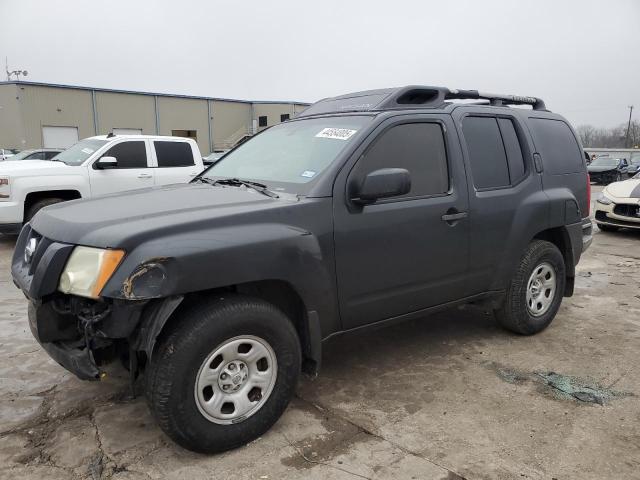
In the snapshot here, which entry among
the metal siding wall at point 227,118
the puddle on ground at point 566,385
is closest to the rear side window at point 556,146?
the puddle on ground at point 566,385

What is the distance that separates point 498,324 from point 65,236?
11.6 feet

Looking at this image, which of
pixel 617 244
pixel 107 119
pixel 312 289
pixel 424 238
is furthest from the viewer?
pixel 107 119

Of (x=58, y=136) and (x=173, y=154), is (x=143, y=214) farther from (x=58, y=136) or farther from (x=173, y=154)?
(x=58, y=136)

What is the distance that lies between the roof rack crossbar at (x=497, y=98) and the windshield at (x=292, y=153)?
1149 mm

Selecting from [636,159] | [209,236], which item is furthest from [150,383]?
[636,159]

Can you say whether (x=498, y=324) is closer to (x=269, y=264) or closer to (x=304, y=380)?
(x=304, y=380)

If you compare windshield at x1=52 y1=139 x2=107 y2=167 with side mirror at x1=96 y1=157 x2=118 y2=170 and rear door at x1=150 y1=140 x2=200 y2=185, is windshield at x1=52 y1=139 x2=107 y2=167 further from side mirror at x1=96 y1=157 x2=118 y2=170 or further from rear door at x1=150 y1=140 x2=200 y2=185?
rear door at x1=150 y1=140 x2=200 y2=185

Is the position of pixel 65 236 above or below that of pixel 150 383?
above

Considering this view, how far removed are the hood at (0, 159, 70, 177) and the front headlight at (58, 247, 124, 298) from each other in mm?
6398

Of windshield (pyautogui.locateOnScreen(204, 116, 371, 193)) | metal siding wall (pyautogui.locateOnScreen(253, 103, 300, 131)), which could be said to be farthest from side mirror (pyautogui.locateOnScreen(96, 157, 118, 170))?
metal siding wall (pyautogui.locateOnScreen(253, 103, 300, 131))

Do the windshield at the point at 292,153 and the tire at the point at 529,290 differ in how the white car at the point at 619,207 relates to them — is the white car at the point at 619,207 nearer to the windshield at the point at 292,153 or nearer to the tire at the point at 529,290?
the tire at the point at 529,290

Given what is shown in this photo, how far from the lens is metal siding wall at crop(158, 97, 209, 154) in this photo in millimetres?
40844

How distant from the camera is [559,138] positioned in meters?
4.70

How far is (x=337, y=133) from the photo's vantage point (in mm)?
3449
